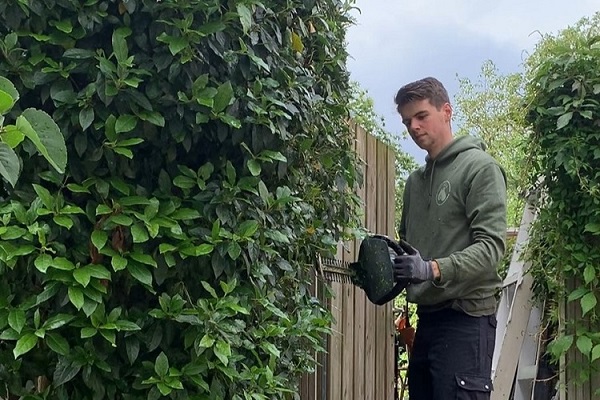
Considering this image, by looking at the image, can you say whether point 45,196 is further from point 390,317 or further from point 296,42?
point 390,317

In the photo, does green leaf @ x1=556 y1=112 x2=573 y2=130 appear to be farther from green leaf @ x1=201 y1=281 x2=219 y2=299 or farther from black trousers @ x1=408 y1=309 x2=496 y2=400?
green leaf @ x1=201 y1=281 x2=219 y2=299

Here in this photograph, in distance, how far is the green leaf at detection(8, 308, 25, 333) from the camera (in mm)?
1646

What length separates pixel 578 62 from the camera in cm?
359

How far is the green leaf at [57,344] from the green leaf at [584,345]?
2.58 m

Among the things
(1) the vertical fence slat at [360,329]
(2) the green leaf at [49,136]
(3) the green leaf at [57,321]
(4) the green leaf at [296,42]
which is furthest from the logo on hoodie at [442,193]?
(2) the green leaf at [49,136]

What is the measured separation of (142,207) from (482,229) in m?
1.45

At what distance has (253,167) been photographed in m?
1.90

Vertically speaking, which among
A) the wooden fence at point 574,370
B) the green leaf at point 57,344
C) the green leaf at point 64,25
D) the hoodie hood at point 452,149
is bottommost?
the wooden fence at point 574,370

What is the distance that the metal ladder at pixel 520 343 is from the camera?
4.14 meters

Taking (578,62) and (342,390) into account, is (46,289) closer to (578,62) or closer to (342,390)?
(342,390)

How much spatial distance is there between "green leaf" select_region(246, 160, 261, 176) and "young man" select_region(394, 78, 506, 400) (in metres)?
0.98

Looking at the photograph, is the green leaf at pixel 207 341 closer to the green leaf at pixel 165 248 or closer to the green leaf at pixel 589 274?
the green leaf at pixel 165 248

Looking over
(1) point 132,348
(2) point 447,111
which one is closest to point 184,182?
(1) point 132,348

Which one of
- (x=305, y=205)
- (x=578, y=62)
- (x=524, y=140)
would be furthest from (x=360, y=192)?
(x=305, y=205)
